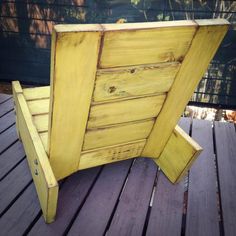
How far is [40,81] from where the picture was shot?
282cm

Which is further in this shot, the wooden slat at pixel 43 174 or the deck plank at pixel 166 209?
the deck plank at pixel 166 209

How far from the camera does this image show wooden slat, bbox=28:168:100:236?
57.7 inches

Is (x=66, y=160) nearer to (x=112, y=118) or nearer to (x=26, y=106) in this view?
(x=112, y=118)

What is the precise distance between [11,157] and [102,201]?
69 cm

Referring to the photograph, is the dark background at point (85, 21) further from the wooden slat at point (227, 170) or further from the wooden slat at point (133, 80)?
the wooden slat at point (133, 80)

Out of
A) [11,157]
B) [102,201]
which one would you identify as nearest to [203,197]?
[102,201]

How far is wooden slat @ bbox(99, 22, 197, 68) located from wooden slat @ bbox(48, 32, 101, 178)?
0.18ft

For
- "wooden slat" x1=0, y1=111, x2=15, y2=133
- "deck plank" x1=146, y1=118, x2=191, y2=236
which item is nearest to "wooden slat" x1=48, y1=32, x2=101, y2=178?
"deck plank" x1=146, y1=118, x2=191, y2=236

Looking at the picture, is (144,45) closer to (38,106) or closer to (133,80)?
(133,80)

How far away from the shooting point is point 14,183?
1714 millimetres

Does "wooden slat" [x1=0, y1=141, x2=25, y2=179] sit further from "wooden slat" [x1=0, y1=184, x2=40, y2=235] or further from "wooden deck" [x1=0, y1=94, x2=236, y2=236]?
"wooden slat" [x1=0, y1=184, x2=40, y2=235]

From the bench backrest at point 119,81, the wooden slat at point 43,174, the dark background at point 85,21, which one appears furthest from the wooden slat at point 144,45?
the dark background at point 85,21

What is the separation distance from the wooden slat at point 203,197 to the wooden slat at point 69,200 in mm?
607

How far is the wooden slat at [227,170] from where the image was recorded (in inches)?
65.9
